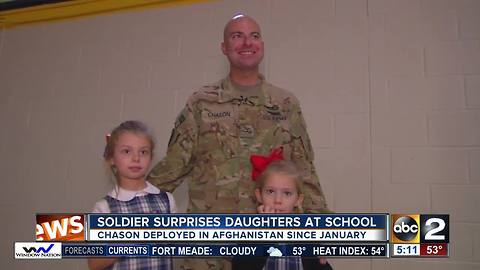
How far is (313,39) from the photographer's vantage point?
2.11 meters

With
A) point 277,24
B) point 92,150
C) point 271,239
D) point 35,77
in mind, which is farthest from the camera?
point 35,77

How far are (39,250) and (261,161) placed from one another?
114 centimetres

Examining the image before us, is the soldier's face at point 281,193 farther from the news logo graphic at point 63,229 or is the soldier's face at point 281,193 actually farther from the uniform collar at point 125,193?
the news logo graphic at point 63,229

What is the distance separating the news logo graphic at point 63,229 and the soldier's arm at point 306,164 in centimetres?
93

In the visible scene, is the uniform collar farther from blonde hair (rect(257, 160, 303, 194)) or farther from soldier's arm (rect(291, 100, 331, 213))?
soldier's arm (rect(291, 100, 331, 213))

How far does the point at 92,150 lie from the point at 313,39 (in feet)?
4.44

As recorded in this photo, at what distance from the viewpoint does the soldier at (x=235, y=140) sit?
1.78 meters

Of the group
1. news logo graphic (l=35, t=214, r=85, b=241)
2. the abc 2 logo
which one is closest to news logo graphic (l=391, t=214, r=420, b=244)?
the abc 2 logo

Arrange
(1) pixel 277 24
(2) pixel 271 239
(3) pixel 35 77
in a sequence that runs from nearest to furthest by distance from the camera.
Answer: (2) pixel 271 239 → (1) pixel 277 24 → (3) pixel 35 77

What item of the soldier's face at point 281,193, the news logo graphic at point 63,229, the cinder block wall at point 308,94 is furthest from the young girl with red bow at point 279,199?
the news logo graphic at point 63,229

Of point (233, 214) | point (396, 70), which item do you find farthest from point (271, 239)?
point (396, 70)

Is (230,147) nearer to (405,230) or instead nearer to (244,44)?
(244,44)

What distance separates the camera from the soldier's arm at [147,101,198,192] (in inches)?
70.9

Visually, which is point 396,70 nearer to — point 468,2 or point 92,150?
point 468,2
